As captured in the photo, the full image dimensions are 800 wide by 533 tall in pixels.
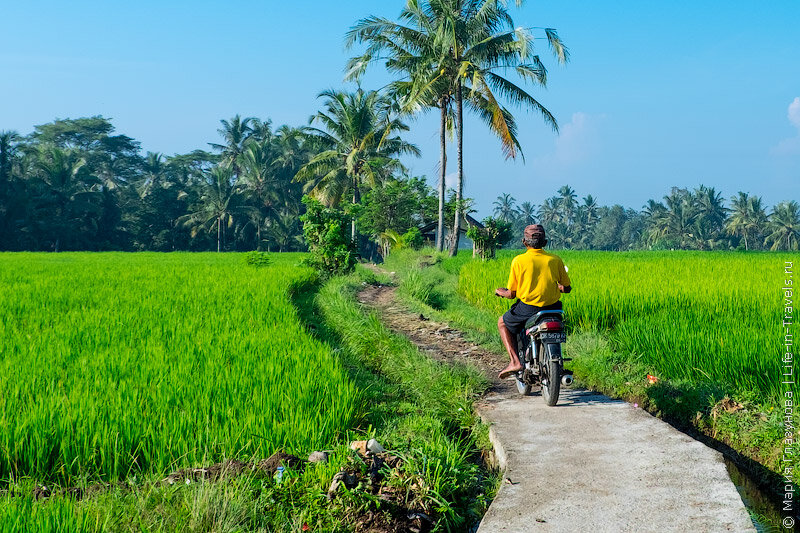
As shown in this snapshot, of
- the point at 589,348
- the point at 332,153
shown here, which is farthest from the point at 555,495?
the point at 332,153

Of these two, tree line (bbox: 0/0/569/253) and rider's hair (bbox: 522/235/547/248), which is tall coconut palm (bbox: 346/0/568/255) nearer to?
tree line (bbox: 0/0/569/253)

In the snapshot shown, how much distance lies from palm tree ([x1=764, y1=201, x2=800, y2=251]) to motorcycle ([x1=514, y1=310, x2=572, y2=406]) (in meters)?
57.7

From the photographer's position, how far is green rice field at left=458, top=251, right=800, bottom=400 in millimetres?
4758

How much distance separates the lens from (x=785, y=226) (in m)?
53.0

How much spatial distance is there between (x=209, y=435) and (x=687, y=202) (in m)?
64.1

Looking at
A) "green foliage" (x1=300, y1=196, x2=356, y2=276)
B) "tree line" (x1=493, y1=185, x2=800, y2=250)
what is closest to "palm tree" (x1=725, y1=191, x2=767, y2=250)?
"tree line" (x1=493, y1=185, x2=800, y2=250)

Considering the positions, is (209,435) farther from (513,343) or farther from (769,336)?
(769,336)

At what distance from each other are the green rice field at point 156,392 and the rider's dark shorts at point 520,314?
1409 millimetres

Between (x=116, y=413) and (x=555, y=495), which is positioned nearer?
(x=555, y=495)

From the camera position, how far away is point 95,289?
10.2m

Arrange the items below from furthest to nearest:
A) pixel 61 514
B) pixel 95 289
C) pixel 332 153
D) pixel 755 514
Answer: pixel 332 153 → pixel 95 289 → pixel 755 514 → pixel 61 514

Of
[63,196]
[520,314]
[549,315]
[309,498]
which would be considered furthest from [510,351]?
[63,196]

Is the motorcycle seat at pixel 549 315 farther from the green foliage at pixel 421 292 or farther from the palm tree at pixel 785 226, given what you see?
the palm tree at pixel 785 226

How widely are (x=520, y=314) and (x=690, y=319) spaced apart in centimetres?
263
